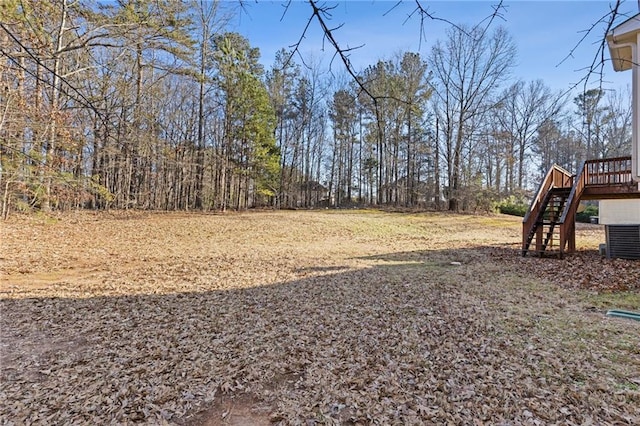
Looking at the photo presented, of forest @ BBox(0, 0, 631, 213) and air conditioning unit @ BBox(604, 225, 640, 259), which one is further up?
forest @ BBox(0, 0, 631, 213)

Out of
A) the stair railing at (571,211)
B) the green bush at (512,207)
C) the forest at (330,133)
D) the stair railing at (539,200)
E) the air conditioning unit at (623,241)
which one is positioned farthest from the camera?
the green bush at (512,207)

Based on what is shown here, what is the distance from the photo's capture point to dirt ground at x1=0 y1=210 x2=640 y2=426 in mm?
2391

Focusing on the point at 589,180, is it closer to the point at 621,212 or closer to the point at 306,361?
the point at 621,212

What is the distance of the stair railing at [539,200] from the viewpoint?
8531 millimetres

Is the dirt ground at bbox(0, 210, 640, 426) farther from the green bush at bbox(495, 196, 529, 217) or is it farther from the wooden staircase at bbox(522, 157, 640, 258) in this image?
the green bush at bbox(495, 196, 529, 217)

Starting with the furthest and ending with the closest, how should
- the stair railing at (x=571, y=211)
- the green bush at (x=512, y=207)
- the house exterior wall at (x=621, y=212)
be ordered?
the green bush at (x=512, y=207), the house exterior wall at (x=621, y=212), the stair railing at (x=571, y=211)

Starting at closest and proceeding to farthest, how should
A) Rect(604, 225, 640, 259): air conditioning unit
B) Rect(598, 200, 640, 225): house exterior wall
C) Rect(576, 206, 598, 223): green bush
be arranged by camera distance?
Rect(604, 225, 640, 259): air conditioning unit
Rect(598, 200, 640, 225): house exterior wall
Rect(576, 206, 598, 223): green bush

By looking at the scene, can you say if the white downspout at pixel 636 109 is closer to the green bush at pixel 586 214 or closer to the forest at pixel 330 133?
the forest at pixel 330 133

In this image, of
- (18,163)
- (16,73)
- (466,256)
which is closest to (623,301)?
(466,256)

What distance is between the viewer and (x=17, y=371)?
292 centimetres

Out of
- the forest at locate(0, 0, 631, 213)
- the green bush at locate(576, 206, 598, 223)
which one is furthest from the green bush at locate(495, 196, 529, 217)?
the green bush at locate(576, 206, 598, 223)

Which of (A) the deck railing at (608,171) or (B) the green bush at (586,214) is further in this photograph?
(B) the green bush at (586,214)

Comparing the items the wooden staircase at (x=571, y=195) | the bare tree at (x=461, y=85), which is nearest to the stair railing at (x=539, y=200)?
the wooden staircase at (x=571, y=195)

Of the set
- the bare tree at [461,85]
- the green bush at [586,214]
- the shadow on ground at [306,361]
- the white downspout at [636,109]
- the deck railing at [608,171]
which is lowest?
the shadow on ground at [306,361]
